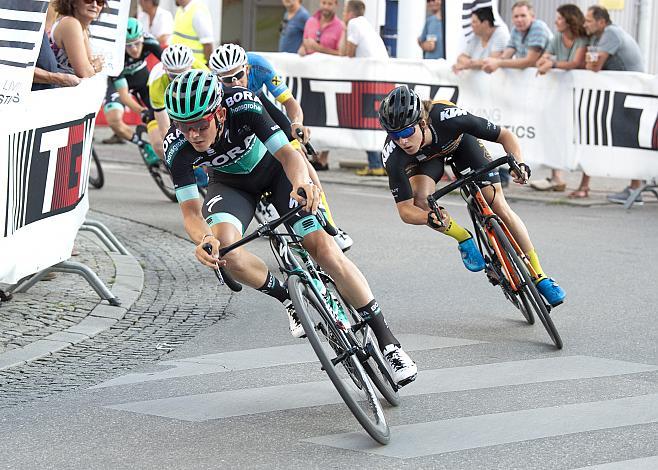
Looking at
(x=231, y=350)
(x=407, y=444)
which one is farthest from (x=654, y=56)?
(x=407, y=444)

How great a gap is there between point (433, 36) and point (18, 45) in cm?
1148

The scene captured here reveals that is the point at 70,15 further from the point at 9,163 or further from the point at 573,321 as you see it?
the point at 573,321

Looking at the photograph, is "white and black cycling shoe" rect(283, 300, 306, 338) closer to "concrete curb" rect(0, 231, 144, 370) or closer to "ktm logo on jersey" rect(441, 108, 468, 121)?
"concrete curb" rect(0, 231, 144, 370)

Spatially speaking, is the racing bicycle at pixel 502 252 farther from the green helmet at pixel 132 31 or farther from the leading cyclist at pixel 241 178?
the green helmet at pixel 132 31

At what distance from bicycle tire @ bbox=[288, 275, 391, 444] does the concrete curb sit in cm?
224

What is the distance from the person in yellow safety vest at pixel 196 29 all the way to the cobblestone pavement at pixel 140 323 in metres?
4.79

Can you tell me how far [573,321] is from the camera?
867cm

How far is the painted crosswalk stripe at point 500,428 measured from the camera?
5746 millimetres

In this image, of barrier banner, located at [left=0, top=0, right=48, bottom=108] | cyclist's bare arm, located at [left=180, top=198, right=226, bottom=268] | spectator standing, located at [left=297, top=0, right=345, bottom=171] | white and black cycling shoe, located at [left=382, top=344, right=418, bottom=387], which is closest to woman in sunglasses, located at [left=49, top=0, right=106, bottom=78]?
barrier banner, located at [left=0, top=0, right=48, bottom=108]

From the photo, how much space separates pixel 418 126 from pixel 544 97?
812 cm

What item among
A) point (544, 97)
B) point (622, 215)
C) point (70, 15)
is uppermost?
point (70, 15)

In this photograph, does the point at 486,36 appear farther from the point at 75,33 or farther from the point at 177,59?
the point at 75,33

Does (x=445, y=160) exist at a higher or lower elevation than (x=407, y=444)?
higher

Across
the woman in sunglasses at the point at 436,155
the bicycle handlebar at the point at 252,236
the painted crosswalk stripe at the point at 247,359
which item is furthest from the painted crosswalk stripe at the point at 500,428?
the woman in sunglasses at the point at 436,155
